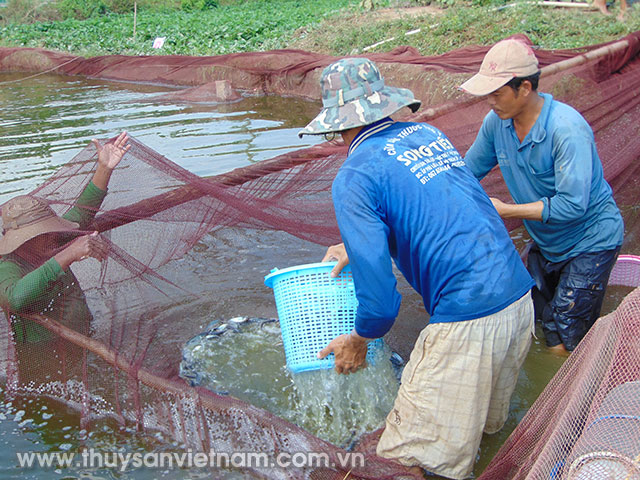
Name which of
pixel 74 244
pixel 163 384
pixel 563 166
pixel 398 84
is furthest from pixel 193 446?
pixel 398 84

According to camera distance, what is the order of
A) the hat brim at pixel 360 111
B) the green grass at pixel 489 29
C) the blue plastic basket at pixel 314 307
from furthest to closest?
the green grass at pixel 489 29, the blue plastic basket at pixel 314 307, the hat brim at pixel 360 111

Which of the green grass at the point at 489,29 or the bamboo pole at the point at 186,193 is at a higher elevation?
the green grass at the point at 489,29

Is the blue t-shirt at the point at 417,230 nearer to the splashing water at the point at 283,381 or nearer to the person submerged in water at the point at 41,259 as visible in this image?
the splashing water at the point at 283,381

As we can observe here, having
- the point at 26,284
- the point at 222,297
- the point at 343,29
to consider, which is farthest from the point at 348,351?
the point at 343,29

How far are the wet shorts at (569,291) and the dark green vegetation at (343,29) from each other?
780cm

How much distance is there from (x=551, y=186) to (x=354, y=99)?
4.61 feet

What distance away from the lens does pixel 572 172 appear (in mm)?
2906

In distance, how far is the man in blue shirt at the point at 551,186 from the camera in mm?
2908

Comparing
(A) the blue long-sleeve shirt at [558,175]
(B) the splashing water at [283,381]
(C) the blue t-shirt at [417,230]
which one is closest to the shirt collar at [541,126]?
(A) the blue long-sleeve shirt at [558,175]

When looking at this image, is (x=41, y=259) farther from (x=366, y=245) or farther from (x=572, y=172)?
(x=572, y=172)

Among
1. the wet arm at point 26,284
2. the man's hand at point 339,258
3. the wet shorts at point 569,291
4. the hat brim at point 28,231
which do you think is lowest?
the wet shorts at point 569,291

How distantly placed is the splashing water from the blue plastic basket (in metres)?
0.18

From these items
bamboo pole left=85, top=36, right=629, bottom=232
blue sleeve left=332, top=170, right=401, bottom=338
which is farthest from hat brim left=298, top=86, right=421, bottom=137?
bamboo pole left=85, top=36, right=629, bottom=232

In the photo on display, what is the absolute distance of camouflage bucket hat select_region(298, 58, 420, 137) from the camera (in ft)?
7.59
